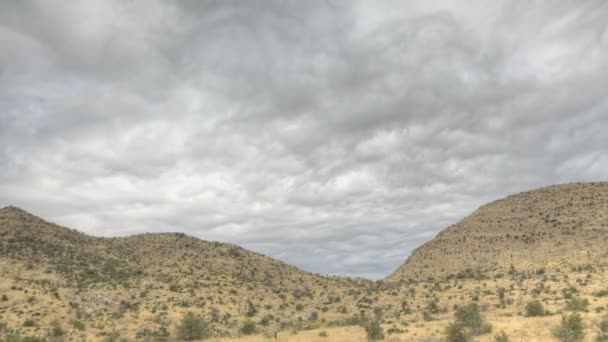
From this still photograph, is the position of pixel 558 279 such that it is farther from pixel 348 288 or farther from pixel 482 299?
pixel 348 288

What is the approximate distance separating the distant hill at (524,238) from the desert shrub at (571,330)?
46.9m

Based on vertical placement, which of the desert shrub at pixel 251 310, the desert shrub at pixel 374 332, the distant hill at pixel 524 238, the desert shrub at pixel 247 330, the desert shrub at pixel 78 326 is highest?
the distant hill at pixel 524 238

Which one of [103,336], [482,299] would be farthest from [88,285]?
[482,299]

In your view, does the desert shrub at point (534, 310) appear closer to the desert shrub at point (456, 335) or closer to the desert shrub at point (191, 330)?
the desert shrub at point (456, 335)

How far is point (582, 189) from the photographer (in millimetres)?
123562

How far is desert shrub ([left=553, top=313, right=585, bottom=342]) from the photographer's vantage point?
114 ft

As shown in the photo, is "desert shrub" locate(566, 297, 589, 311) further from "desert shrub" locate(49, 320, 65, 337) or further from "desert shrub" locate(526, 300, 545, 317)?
"desert shrub" locate(49, 320, 65, 337)

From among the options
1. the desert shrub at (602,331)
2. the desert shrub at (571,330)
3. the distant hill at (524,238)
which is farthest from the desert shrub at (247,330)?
the distant hill at (524,238)

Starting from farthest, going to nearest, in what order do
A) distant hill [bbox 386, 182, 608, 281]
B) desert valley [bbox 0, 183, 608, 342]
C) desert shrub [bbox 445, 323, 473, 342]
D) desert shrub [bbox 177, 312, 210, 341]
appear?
distant hill [bbox 386, 182, 608, 281] < desert shrub [bbox 177, 312, 210, 341] < desert valley [bbox 0, 183, 608, 342] < desert shrub [bbox 445, 323, 473, 342]

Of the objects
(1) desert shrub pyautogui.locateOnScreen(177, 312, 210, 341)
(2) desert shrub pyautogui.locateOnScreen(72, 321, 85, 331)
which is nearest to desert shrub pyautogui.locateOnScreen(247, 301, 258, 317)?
(1) desert shrub pyautogui.locateOnScreen(177, 312, 210, 341)

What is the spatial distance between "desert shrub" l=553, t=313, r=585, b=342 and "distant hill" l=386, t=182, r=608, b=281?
4689cm

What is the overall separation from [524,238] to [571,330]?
74.0 meters

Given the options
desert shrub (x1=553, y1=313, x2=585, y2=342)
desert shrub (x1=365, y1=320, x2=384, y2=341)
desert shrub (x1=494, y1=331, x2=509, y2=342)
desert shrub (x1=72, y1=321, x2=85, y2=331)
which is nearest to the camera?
desert shrub (x1=553, y1=313, x2=585, y2=342)

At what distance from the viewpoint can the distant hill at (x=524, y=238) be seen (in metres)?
90.9
